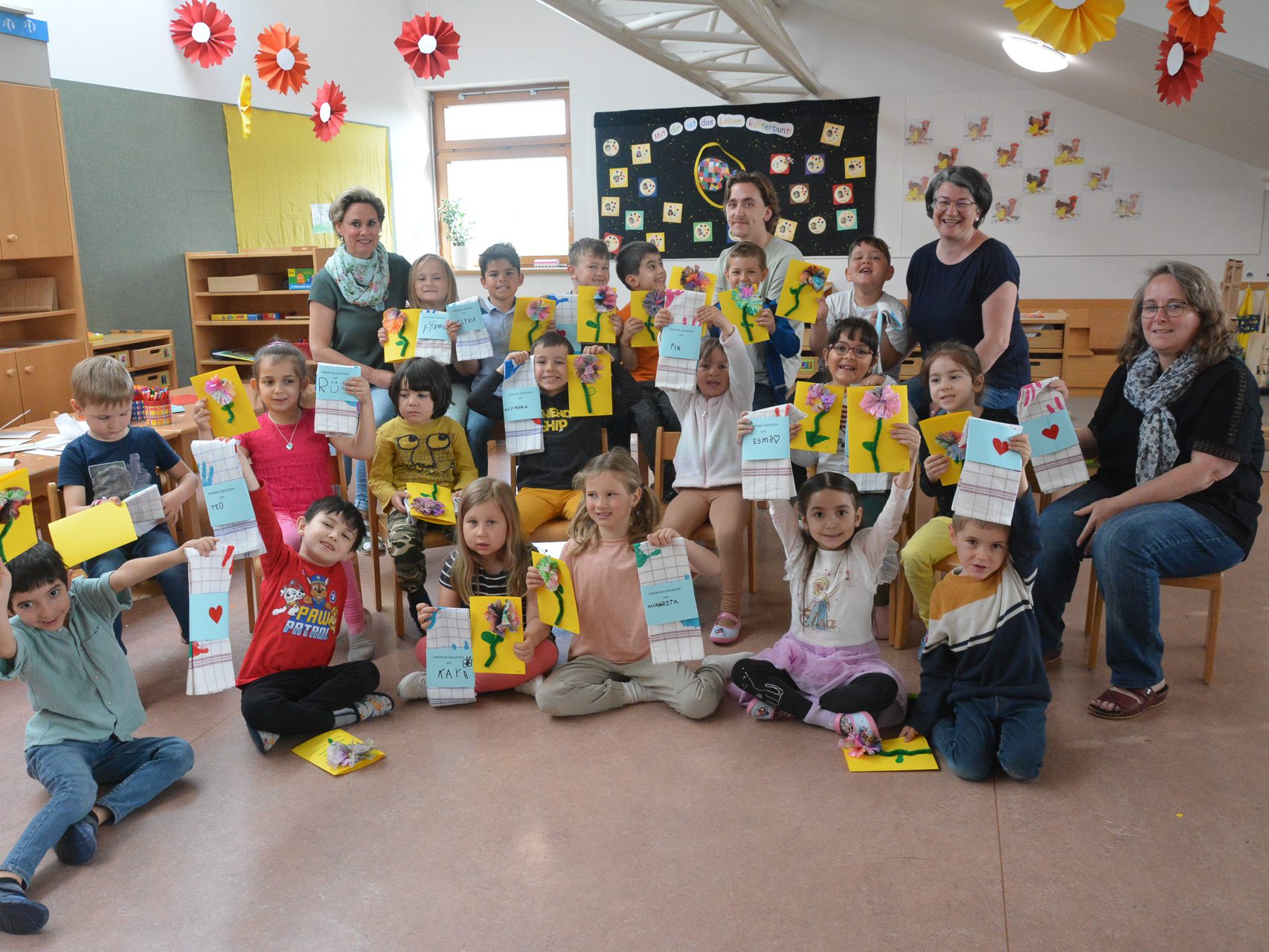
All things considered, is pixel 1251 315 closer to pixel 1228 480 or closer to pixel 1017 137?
pixel 1017 137

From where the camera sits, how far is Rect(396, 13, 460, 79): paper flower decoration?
4.46 m

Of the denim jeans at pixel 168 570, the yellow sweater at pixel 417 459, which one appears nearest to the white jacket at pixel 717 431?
the yellow sweater at pixel 417 459

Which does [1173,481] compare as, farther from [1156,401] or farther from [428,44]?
[428,44]

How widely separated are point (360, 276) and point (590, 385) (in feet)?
3.10

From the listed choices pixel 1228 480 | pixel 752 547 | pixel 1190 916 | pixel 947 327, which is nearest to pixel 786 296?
pixel 947 327

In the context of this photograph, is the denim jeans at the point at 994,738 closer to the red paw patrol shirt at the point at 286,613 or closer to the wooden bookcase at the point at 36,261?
the red paw patrol shirt at the point at 286,613

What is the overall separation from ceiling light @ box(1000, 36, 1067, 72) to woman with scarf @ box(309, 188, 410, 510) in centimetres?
327

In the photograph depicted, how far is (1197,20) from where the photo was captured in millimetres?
2605

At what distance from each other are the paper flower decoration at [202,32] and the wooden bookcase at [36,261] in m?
1.47

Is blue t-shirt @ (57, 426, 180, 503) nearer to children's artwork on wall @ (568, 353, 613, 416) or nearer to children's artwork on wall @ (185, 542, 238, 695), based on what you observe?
children's artwork on wall @ (185, 542, 238, 695)

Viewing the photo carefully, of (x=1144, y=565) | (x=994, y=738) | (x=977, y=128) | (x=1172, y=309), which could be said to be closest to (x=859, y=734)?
(x=994, y=738)

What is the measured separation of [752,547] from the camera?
353 centimetres

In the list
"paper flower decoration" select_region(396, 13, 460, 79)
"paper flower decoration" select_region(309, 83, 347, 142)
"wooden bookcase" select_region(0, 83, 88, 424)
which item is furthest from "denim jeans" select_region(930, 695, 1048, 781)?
"paper flower decoration" select_region(309, 83, 347, 142)

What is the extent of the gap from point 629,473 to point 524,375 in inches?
27.4
